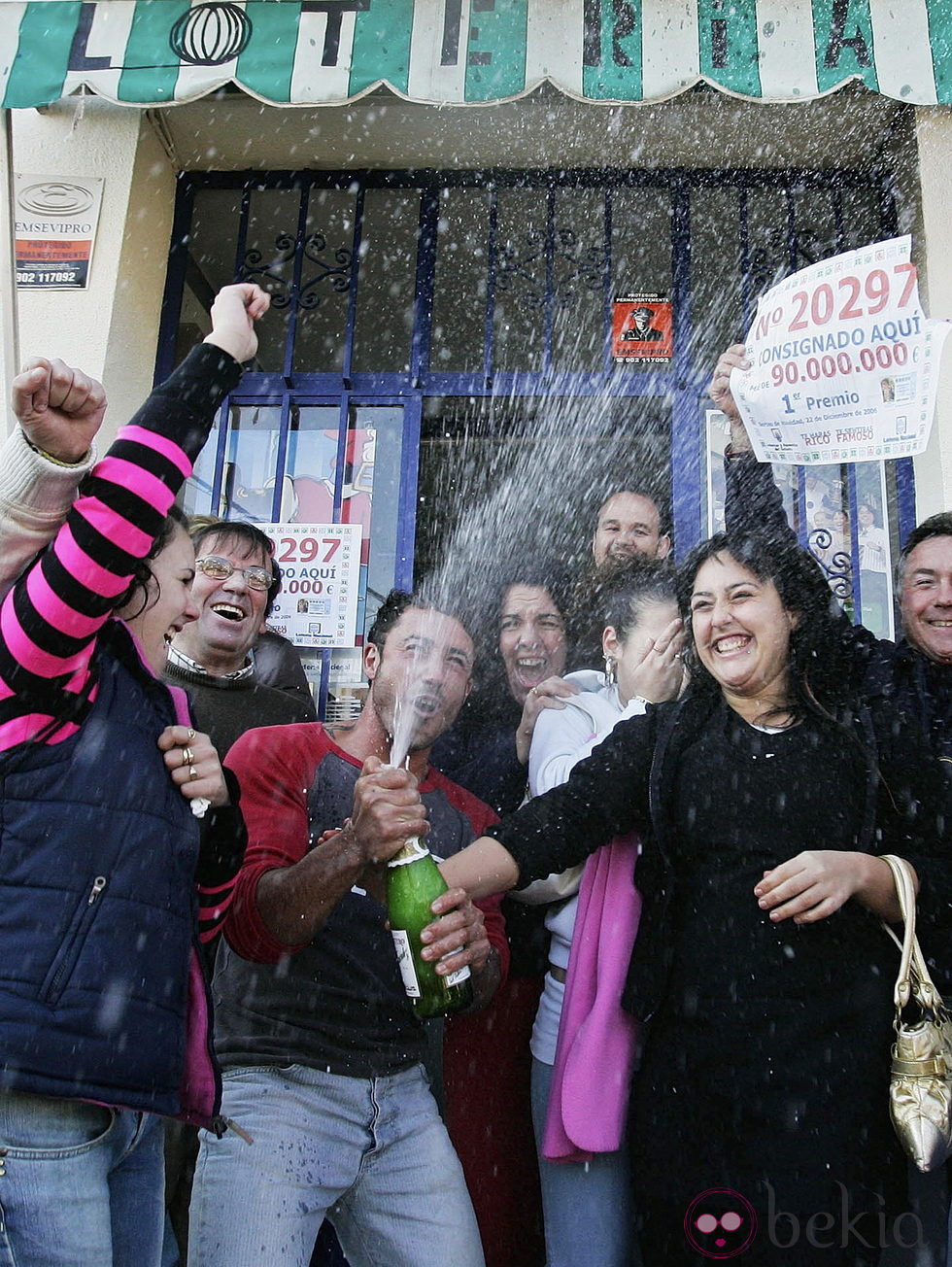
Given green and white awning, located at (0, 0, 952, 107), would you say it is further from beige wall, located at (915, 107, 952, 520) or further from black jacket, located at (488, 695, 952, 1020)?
black jacket, located at (488, 695, 952, 1020)

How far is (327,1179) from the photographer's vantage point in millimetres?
2264

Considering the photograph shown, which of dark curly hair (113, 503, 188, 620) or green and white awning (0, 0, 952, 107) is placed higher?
green and white awning (0, 0, 952, 107)

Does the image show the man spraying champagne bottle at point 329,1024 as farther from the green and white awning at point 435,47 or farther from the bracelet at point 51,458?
the green and white awning at point 435,47

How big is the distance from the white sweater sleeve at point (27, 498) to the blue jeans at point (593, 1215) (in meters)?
1.78

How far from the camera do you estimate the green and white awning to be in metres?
4.38

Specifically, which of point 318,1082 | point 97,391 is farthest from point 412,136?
point 318,1082

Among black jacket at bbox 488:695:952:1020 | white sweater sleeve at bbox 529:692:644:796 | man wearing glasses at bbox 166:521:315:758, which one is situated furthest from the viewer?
man wearing glasses at bbox 166:521:315:758

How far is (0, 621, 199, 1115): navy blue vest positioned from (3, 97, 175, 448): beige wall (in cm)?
323

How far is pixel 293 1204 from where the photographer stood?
2201 millimetres

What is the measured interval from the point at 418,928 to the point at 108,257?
3803 mm

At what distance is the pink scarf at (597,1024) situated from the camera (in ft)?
7.58

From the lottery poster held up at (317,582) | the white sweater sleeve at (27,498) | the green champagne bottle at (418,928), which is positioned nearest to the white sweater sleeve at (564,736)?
the green champagne bottle at (418,928)

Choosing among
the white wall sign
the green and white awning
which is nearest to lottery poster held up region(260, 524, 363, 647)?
the white wall sign

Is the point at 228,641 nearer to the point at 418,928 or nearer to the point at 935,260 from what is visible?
the point at 418,928
